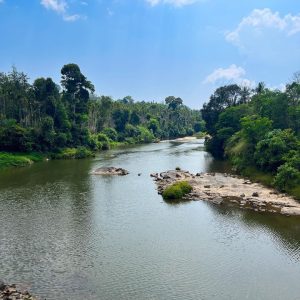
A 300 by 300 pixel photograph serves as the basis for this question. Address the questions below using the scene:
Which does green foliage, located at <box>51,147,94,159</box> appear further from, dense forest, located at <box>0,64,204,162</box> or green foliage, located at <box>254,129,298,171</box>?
green foliage, located at <box>254,129,298,171</box>

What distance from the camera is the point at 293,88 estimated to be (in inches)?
3123

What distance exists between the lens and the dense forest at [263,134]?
5650cm

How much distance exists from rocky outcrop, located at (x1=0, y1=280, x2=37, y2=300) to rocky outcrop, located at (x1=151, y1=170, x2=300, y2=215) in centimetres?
3025

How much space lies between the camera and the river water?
1087 inches

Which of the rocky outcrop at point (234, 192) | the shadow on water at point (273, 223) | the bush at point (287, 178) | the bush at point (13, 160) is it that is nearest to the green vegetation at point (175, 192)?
the rocky outcrop at point (234, 192)

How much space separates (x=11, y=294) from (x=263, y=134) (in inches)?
2205

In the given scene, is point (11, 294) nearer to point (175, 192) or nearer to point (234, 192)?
point (175, 192)

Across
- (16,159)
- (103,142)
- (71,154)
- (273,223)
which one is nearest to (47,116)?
(71,154)

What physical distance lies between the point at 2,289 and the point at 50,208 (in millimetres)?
22045

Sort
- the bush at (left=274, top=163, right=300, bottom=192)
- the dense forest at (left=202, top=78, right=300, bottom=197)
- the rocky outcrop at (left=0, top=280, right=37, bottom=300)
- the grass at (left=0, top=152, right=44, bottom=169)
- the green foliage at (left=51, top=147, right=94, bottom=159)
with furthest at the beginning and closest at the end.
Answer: the green foliage at (left=51, top=147, right=94, bottom=159) → the grass at (left=0, top=152, right=44, bottom=169) → the dense forest at (left=202, top=78, right=300, bottom=197) → the bush at (left=274, top=163, right=300, bottom=192) → the rocky outcrop at (left=0, top=280, right=37, bottom=300)

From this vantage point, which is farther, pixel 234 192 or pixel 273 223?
pixel 234 192

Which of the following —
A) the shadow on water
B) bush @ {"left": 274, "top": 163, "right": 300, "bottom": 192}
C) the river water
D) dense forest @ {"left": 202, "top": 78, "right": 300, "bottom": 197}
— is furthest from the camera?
dense forest @ {"left": 202, "top": 78, "right": 300, "bottom": 197}

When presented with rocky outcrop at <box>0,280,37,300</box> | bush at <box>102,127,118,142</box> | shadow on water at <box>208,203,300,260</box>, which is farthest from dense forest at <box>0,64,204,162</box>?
rocky outcrop at <box>0,280,37,300</box>

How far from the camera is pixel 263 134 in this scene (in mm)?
71750
